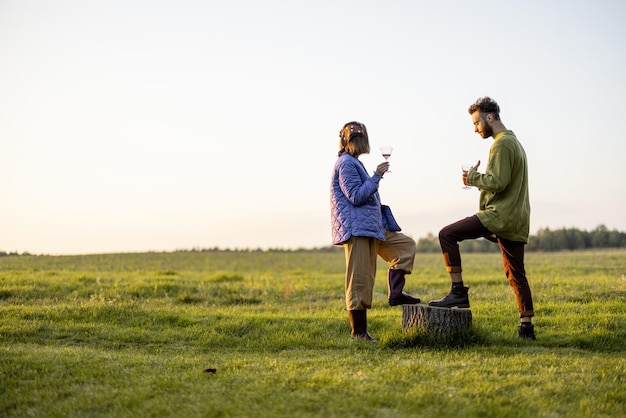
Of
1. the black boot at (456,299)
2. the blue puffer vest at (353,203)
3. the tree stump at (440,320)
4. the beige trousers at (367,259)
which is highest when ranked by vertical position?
the blue puffer vest at (353,203)

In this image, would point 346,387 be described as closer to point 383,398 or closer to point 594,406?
point 383,398

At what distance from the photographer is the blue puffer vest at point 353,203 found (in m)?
9.26

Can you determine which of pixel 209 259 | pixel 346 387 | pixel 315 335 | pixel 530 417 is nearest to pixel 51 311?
pixel 315 335

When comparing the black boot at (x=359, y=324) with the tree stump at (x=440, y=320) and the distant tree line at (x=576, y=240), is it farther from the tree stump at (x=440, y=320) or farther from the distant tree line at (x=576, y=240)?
the distant tree line at (x=576, y=240)

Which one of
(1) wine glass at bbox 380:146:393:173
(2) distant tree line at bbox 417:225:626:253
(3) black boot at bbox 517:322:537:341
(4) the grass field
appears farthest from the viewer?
(2) distant tree line at bbox 417:225:626:253

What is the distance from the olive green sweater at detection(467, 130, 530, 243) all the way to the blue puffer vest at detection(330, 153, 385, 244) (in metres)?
1.43

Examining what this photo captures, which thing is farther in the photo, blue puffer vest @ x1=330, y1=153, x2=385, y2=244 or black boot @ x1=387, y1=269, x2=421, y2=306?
black boot @ x1=387, y1=269, x2=421, y2=306

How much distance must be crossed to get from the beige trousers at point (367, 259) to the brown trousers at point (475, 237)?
1.86ft

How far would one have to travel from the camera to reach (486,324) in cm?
1142

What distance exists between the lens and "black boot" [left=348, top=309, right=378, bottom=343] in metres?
9.86

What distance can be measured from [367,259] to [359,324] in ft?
3.68

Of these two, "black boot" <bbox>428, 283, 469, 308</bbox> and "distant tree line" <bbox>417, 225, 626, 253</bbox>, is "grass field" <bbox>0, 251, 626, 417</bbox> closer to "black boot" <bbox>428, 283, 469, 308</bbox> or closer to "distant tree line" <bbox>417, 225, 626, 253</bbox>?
"black boot" <bbox>428, 283, 469, 308</bbox>

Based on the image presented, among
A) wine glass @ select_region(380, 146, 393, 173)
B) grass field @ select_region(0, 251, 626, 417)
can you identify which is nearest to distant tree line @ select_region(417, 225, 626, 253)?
grass field @ select_region(0, 251, 626, 417)

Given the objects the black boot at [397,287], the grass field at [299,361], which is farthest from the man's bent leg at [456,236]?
the grass field at [299,361]
